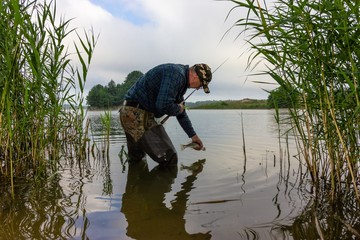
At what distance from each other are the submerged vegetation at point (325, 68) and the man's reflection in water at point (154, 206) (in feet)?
4.33

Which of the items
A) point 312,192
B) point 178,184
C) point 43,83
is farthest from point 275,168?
point 43,83

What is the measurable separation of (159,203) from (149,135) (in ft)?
6.37

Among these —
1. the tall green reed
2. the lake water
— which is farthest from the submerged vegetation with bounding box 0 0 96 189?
the tall green reed

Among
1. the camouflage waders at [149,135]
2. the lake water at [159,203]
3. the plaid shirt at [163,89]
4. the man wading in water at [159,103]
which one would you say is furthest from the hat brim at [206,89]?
the lake water at [159,203]

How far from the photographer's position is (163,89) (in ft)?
15.4

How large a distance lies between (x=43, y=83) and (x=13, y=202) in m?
1.63

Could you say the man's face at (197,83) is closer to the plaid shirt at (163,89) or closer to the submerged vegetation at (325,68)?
the plaid shirt at (163,89)

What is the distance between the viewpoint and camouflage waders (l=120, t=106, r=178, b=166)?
5191 mm

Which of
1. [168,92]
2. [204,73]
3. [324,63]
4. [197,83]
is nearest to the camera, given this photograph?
[324,63]

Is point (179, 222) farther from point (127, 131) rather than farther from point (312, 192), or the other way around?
point (127, 131)

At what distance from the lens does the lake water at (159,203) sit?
2559 millimetres

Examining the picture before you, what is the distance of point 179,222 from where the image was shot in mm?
2807

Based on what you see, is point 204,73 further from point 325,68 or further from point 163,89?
point 325,68

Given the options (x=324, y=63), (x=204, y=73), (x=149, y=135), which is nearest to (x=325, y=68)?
(x=324, y=63)
